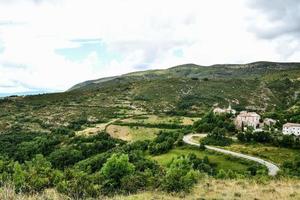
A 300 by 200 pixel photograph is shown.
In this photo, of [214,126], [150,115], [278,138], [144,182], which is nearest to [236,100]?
[150,115]

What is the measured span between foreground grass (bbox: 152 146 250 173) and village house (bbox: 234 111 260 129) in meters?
31.1

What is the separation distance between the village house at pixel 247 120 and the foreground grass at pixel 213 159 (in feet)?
102

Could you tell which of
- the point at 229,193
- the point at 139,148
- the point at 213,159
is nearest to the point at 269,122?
the point at 213,159

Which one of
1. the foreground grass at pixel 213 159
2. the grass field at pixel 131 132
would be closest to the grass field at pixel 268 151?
the foreground grass at pixel 213 159

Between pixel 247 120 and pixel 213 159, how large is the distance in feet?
136

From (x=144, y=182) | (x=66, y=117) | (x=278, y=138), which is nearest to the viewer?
(x=144, y=182)

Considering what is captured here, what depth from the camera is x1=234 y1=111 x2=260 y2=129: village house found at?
118250 millimetres

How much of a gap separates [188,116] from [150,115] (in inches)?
633

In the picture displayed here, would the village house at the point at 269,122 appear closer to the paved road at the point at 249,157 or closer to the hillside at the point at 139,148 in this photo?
the hillside at the point at 139,148

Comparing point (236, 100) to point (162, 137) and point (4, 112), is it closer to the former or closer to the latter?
point (162, 137)

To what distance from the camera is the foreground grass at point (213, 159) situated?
258 ft

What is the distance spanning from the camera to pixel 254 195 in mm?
16578

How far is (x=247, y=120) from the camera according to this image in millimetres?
121438

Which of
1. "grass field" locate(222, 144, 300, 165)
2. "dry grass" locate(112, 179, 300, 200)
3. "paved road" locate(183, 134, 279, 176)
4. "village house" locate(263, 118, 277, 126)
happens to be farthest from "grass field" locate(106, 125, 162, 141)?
"dry grass" locate(112, 179, 300, 200)
